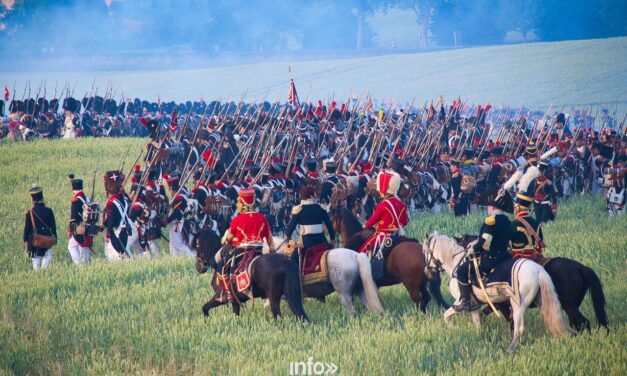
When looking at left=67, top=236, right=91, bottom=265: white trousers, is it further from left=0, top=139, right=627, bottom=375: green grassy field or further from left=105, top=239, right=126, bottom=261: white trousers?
left=0, top=139, right=627, bottom=375: green grassy field

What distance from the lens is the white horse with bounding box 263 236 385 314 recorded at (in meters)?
12.3

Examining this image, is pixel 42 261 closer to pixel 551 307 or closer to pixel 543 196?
pixel 543 196

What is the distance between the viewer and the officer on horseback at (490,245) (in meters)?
11.0

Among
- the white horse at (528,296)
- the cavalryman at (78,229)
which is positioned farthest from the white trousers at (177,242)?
the white horse at (528,296)

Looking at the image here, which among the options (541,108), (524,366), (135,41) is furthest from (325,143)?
(135,41)

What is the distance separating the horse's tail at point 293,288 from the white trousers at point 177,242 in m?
6.40

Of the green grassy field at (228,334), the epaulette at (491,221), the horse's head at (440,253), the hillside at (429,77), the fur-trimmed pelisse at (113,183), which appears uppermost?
the hillside at (429,77)

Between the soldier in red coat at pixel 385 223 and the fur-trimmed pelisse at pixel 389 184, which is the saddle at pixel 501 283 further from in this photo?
the fur-trimmed pelisse at pixel 389 184

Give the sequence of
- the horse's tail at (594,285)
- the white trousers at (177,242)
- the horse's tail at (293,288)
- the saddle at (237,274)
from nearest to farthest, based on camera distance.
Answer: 1. the horse's tail at (594,285)
2. the horse's tail at (293,288)
3. the saddle at (237,274)
4. the white trousers at (177,242)

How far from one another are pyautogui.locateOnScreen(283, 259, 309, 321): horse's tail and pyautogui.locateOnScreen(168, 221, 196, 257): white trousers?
640 centimetres

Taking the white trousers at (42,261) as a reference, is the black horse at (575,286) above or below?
above

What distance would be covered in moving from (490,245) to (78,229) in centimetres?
904

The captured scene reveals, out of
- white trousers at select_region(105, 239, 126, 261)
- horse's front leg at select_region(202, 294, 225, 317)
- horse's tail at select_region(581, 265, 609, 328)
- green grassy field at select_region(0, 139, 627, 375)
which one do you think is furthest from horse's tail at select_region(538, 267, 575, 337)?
white trousers at select_region(105, 239, 126, 261)

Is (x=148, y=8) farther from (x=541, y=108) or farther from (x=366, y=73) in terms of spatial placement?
(x=541, y=108)
